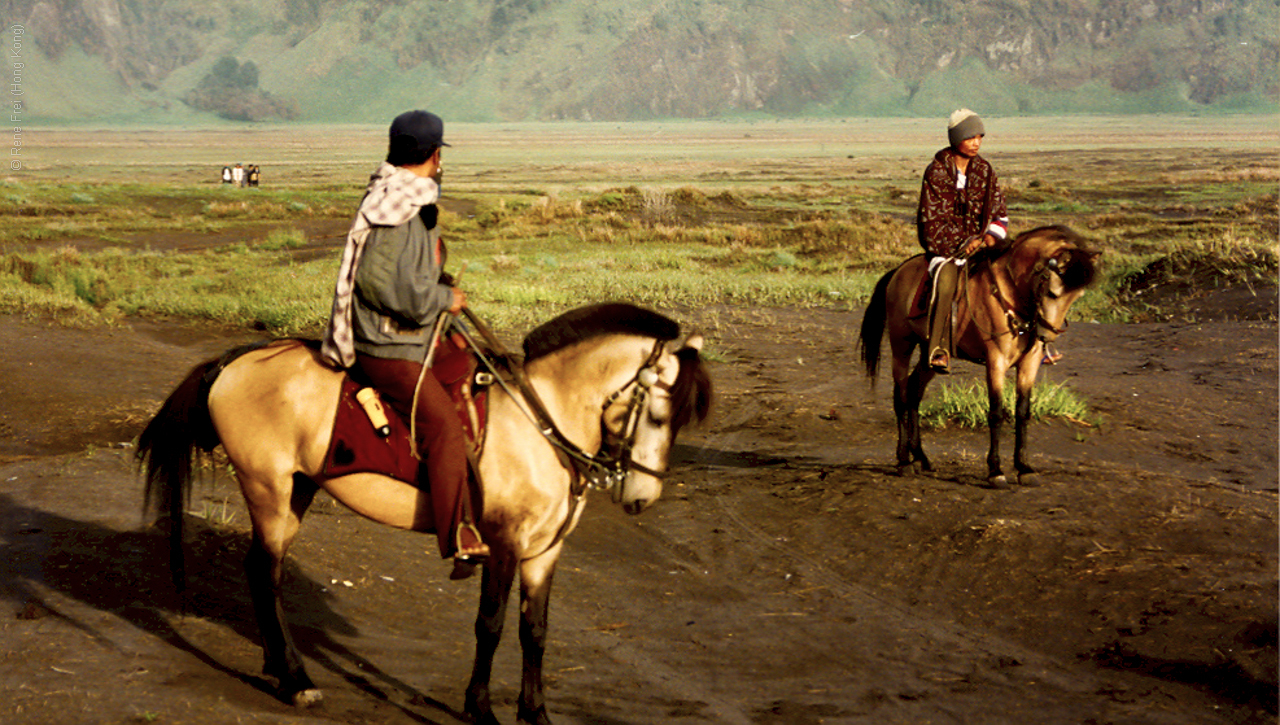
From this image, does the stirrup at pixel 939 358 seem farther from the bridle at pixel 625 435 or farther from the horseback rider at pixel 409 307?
the horseback rider at pixel 409 307

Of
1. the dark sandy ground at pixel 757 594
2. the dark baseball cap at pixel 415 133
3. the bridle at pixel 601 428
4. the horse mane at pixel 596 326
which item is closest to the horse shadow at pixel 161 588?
the dark sandy ground at pixel 757 594

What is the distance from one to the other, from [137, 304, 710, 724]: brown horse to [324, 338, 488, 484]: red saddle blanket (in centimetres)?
6

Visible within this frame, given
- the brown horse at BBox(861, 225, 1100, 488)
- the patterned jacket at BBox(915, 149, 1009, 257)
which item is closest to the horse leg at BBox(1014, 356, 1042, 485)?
the brown horse at BBox(861, 225, 1100, 488)

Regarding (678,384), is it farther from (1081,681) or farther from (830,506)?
(830,506)

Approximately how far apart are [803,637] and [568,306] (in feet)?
43.9

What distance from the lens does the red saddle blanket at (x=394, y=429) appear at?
16.4 ft

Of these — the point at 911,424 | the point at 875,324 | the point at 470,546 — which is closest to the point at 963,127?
the point at 875,324

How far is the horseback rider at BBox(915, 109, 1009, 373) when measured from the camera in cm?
913

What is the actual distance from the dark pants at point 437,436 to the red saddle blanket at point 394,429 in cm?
7

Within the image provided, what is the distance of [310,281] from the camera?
70.0 ft

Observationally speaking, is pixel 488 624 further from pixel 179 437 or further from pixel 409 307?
pixel 179 437

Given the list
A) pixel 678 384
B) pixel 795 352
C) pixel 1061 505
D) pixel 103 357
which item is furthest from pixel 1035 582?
pixel 103 357

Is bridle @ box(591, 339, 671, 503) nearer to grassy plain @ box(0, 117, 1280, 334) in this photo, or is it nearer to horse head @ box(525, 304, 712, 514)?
horse head @ box(525, 304, 712, 514)

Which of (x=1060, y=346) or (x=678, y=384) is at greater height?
(x=678, y=384)
